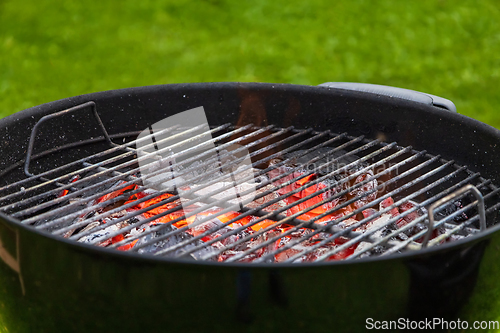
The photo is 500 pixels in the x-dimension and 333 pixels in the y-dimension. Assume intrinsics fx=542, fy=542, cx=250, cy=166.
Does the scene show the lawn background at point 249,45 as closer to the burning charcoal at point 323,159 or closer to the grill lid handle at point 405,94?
the grill lid handle at point 405,94

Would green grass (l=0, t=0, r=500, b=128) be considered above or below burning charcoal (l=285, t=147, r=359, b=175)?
above

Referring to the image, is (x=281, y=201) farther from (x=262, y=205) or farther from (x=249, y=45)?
(x=249, y=45)

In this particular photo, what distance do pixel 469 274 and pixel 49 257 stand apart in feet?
2.99

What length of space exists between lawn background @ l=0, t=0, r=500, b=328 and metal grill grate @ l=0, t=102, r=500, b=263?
6.67 ft

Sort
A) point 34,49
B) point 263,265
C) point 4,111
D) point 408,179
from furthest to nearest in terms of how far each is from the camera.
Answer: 1. point 34,49
2. point 4,111
3. point 408,179
4. point 263,265

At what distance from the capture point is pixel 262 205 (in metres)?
1.52

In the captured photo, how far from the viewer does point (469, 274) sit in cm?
119

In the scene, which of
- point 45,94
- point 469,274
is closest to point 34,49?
point 45,94

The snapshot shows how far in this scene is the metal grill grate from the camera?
143cm

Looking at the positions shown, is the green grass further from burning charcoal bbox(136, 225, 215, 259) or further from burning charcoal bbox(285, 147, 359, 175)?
burning charcoal bbox(136, 225, 215, 259)

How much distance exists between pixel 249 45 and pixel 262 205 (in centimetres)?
292

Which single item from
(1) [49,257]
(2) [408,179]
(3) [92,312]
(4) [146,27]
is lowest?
(2) [408,179]

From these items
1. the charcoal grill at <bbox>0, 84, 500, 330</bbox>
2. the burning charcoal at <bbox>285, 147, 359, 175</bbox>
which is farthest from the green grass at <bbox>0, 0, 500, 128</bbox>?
the burning charcoal at <bbox>285, 147, 359, 175</bbox>

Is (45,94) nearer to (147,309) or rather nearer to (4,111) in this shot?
(4,111)
